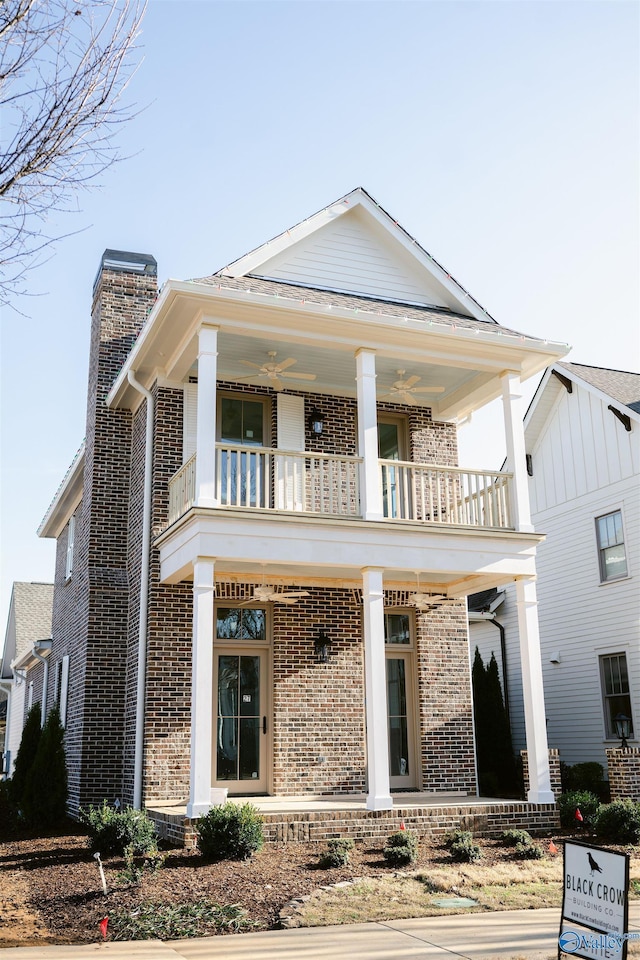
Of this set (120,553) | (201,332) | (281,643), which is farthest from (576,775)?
(201,332)

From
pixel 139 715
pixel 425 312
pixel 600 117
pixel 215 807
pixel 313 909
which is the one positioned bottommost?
pixel 313 909

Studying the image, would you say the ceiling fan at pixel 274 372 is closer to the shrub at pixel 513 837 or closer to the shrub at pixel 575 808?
the shrub at pixel 513 837

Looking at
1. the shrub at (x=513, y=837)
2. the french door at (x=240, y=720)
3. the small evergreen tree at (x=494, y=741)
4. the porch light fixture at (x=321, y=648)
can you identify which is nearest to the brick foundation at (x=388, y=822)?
the shrub at (x=513, y=837)

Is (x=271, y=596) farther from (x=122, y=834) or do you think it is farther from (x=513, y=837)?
(x=513, y=837)

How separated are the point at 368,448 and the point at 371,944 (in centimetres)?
641

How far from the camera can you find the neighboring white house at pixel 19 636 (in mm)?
24141

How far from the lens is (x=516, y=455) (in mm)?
12258

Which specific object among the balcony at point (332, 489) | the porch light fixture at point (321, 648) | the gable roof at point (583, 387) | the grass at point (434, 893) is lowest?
the grass at point (434, 893)

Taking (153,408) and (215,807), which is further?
(153,408)

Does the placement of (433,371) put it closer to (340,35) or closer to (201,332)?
(201,332)

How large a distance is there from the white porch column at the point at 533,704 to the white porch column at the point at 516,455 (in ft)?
3.03

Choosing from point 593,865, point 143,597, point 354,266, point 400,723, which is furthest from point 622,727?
point 593,865

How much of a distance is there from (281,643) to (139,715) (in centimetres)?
217

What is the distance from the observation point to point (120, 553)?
13688 millimetres
